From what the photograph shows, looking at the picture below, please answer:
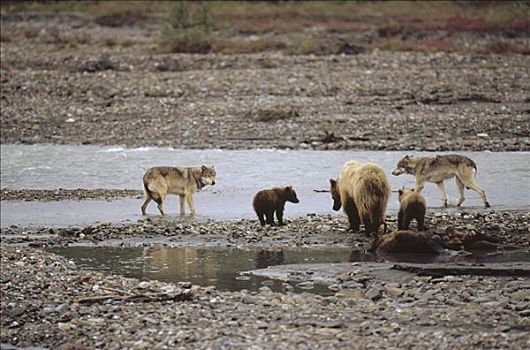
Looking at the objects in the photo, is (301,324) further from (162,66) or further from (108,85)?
(162,66)

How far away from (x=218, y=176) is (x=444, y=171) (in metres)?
3.82

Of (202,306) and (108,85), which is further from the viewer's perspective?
(108,85)

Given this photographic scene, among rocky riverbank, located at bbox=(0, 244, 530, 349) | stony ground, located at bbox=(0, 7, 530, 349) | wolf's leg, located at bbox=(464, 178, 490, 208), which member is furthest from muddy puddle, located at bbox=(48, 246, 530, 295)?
wolf's leg, located at bbox=(464, 178, 490, 208)

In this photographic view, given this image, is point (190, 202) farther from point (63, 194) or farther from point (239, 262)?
point (239, 262)

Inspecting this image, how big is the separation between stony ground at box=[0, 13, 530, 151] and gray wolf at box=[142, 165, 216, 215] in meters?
4.93

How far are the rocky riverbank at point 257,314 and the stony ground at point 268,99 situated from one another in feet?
31.7

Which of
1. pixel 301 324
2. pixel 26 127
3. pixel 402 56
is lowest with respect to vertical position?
pixel 301 324

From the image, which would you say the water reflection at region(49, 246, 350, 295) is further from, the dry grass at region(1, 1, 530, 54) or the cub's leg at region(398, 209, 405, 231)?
the dry grass at region(1, 1, 530, 54)

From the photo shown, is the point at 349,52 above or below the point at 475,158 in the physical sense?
above

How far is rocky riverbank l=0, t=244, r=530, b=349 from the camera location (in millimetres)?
7664

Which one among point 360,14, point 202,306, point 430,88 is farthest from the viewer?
point 360,14

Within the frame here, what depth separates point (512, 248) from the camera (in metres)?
11.0

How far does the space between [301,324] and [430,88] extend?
1615cm

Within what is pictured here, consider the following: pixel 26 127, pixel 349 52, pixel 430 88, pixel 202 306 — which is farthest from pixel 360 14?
pixel 202 306
